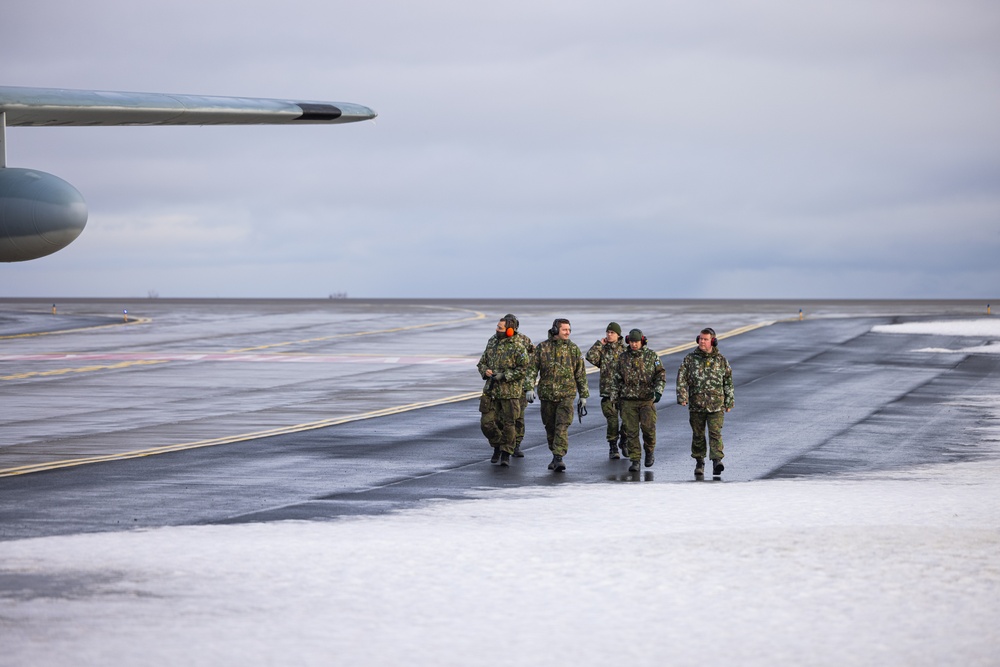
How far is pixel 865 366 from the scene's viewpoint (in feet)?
115

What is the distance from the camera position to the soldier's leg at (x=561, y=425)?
1784 centimetres

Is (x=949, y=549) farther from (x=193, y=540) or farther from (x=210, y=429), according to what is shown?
(x=210, y=429)

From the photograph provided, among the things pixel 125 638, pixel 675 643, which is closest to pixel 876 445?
pixel 675 643

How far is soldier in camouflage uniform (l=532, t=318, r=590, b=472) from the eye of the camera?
1823cm

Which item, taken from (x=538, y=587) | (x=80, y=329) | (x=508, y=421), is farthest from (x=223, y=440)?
(x=80, y=329)

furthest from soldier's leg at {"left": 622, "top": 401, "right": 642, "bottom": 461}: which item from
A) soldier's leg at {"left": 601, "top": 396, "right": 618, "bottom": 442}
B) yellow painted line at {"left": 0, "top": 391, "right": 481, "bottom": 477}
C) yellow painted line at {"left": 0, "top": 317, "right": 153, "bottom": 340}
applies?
yellow painted line at {"left": 0, "top": 317, "right": 153, "bottom": 340}

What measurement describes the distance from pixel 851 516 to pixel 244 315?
59.3 meters

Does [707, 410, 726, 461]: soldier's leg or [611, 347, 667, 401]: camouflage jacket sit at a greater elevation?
[611, 347, 667, 401]: camouflage jacket

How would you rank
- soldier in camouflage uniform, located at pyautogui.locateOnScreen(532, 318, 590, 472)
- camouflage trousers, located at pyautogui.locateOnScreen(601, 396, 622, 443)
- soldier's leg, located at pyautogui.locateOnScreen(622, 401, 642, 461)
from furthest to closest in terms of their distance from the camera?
camouflage trousers, located at pyautogui.locateOnScreen(601, 396, 622, 443), soldier in camouflage uniform, located at pyautogui.locateOnScreen(532, 318, 590, 472), soldier's leg, located at pyautogui.locateOnScreen(622, 401, 642, 461)

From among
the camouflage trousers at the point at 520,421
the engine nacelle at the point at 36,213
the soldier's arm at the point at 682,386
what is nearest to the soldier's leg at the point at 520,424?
the camouflage trousers at the point at 520,421

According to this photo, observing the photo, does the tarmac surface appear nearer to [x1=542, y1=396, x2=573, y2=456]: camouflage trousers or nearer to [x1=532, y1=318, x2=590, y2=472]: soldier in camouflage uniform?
[x1=542, y1=396, x2=573, y2=456]: camouflage trousers

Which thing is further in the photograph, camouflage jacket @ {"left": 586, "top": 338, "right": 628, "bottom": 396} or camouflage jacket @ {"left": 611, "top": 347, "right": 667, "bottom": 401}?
camouflage jacket @ {"left": 586, "top": 338, "right": 628, "bottom": 396}

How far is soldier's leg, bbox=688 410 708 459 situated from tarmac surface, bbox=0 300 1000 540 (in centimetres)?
43

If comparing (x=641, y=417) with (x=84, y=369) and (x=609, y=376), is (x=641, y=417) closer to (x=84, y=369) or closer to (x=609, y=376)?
(x=609, y=376)
